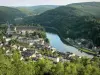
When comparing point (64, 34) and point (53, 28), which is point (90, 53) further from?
point (53, 28)

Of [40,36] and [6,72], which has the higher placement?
[6,72]

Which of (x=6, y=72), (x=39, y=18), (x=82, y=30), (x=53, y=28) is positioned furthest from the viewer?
(x=39, y=18)

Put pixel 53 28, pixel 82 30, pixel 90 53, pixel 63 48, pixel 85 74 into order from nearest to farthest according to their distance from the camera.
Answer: pixel 85 74, pixel 90 53, pixel 63 48, pixel 82 30, pixel 53 28

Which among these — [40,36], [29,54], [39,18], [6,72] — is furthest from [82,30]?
[6,72]

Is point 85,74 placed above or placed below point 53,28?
above

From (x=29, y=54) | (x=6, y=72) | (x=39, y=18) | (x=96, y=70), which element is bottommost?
(x=39, y=18)

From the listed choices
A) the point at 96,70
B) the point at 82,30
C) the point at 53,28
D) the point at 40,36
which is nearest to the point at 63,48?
the point at 40,36

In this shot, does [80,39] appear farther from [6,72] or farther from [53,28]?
[6,72]

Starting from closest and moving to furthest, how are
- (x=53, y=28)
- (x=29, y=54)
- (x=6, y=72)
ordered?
1. (x=6, y=72)
2. (x=29, y=54)
3. (x=53, y=28)

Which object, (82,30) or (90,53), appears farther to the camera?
(82,30)
